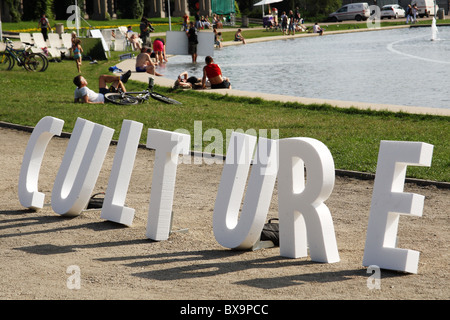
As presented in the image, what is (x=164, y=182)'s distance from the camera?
7879mm

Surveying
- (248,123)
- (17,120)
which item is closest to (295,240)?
(248,123)

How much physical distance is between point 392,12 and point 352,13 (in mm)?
3830

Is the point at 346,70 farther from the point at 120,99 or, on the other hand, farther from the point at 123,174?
the point at 123,174

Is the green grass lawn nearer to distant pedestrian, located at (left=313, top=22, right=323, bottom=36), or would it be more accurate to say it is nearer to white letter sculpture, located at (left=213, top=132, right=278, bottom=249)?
white letter sculpture, located at (left=213, top=132, right=278, bottom=249)

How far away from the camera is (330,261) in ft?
22.9

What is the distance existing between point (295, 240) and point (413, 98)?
12.8m

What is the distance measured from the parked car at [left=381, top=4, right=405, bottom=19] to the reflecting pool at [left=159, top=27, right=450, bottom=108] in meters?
29.6

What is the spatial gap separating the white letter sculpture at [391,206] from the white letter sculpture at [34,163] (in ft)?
14.0

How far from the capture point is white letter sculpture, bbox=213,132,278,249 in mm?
7133

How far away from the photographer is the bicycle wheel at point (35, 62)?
2645cm

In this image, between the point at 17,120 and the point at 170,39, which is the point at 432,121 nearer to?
the point at 17,120
